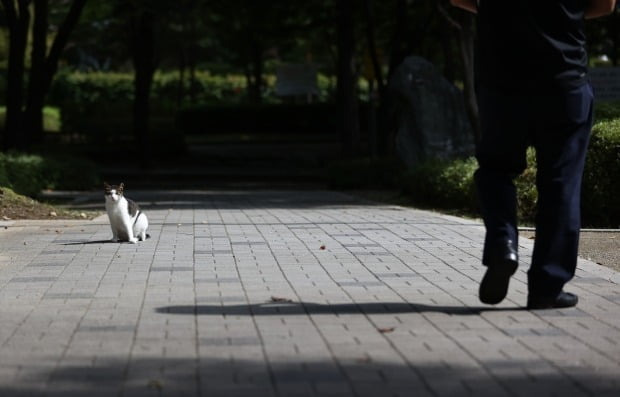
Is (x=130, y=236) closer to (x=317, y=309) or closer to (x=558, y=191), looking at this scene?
(x=317, y=309)

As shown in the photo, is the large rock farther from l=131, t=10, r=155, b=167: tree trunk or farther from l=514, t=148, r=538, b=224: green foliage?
l=131, t=10, r=155, b=167: tree trunk

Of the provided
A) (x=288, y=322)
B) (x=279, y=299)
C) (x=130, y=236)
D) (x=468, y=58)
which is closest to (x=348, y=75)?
(x=468, y=58)

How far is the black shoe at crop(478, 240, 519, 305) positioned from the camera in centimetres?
673

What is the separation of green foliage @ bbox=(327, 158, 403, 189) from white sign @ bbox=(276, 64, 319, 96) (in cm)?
2393

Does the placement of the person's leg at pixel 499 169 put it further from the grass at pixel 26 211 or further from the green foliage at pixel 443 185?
the green foliage at pixel 443 185

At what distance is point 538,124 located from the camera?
22.7 ft

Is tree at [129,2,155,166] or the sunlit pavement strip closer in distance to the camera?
the sunlit pavement strip

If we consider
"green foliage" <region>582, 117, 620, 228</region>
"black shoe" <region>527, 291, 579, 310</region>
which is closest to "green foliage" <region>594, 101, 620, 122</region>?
"green foliage" <region>582, 117, 620, 228</region>

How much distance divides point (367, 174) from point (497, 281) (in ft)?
58.4

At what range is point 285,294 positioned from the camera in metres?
7.70

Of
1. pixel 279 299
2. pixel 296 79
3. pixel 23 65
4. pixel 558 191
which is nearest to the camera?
pixel 558 191

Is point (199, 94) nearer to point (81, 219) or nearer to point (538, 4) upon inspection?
point (81, 219)

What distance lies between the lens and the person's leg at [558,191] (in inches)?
270

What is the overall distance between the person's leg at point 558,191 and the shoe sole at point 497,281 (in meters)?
0.22
